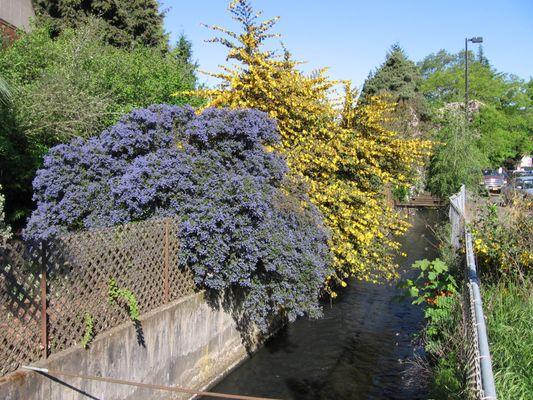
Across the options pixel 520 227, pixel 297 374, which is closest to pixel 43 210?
pixel 297 374

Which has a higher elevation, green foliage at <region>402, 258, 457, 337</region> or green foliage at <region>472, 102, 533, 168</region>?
green foliage at <region>472, 102, 533, 168</region>

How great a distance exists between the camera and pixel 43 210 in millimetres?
8109

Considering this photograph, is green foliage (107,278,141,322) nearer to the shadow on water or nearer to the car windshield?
the shadow on water

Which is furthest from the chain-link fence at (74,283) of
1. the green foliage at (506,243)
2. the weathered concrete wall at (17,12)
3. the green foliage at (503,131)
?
the green foliage at (503,131)

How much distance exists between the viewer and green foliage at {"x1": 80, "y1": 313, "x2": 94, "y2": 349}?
5535 millimetres

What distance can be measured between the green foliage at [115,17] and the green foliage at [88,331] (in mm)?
15786

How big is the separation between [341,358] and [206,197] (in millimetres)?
4067

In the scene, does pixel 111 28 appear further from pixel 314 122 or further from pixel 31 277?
pixel 31 277

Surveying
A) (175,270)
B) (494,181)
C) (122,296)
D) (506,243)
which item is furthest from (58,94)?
(494,181)

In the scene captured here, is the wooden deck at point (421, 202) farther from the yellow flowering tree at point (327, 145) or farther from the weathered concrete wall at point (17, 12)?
the weathered concrete wall at point (17, 12)

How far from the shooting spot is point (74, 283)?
5680 millimetres

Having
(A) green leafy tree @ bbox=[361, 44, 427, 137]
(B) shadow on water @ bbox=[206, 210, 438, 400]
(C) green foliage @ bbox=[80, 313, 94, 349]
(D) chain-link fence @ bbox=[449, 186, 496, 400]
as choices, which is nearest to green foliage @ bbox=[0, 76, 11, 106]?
(C) green foliage @ bbox=[80, 313, 94, 349]

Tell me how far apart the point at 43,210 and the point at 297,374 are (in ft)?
15.6

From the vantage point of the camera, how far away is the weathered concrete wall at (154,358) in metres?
5.09
